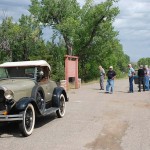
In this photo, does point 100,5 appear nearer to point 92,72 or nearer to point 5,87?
A: point 92,72

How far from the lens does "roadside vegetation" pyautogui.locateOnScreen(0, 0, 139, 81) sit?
42.6 meters

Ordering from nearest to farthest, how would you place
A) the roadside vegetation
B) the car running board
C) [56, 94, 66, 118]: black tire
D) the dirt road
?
the dirt road
the car running board
[56, 94, 66, 118]: black tire
the roadside vegetation

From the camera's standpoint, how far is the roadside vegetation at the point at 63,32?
140 feet

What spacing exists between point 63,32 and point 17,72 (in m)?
32.3

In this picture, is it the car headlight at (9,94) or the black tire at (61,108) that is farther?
the black tire at (61,108)

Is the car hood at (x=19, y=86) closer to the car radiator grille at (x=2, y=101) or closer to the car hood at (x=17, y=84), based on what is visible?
the car hood at (x=17, y=84)

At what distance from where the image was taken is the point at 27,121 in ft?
31.3

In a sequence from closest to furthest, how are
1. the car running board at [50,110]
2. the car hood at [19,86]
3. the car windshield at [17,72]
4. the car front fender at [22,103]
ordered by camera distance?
the car front fender at [22,103] → the car hood at [19,86] → the car running board at [50,110] → the car windshield at [17,72]

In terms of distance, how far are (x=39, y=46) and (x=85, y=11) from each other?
7825mm

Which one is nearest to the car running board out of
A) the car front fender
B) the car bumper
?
the car front fender

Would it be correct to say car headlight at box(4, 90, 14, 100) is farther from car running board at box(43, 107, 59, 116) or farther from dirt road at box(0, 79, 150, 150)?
car running board at box(43, 107, 59, 116)

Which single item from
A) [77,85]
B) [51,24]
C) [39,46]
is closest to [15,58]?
[39,46]

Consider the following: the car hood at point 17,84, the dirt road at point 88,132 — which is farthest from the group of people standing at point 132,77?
the car hood at point 17,84

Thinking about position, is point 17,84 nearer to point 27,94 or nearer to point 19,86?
point 19,86
